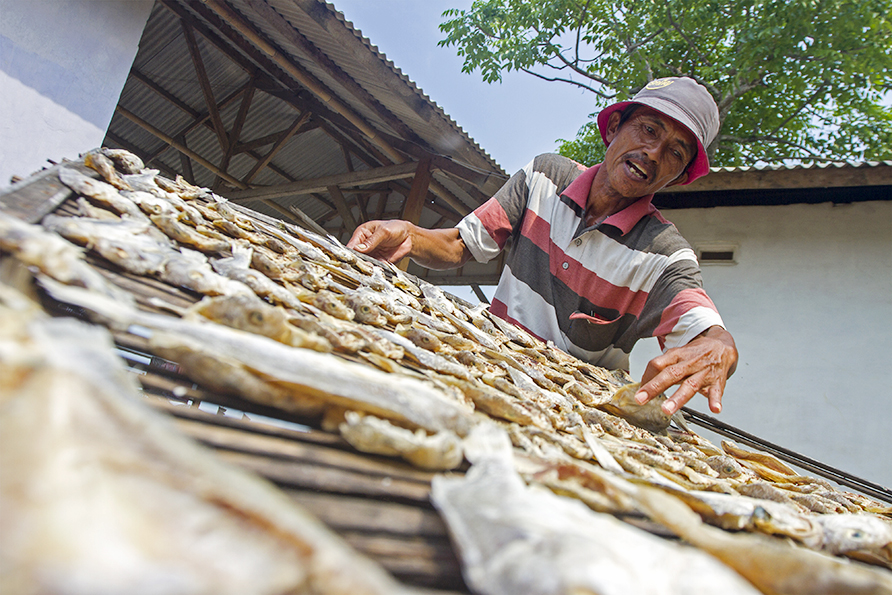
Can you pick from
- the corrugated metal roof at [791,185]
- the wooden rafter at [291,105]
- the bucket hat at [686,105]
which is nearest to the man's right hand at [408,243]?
the bucket hat at [686,105]

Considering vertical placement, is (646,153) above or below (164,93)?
below

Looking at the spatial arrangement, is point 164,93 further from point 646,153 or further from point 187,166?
point 646,153

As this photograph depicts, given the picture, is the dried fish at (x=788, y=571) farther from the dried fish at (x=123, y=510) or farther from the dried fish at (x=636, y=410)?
the dried fish at (x=636, y=410)

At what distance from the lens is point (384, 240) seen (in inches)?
116

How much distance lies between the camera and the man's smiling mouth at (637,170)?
10.8ft

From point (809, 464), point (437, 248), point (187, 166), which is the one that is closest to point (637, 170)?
point (437, 248)

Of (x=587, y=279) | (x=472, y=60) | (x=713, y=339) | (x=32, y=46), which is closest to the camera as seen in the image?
(x=713, y=339)

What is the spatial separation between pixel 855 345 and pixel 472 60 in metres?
8.57

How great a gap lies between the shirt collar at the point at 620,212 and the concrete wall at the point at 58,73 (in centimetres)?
382

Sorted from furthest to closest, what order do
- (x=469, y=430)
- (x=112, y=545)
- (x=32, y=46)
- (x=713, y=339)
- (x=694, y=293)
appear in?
(x=32, y=46) < (x=694, y=293) < (x=713, y=339) < (x=469, y=430) < (x=112, y=545)

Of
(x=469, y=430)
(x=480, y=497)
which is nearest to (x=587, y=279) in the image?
(x=469, y=430)

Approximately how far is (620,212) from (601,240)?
0.23 metres

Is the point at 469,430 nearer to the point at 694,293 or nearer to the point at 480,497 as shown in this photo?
the point at 480,497

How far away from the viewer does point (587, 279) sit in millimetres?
3350
